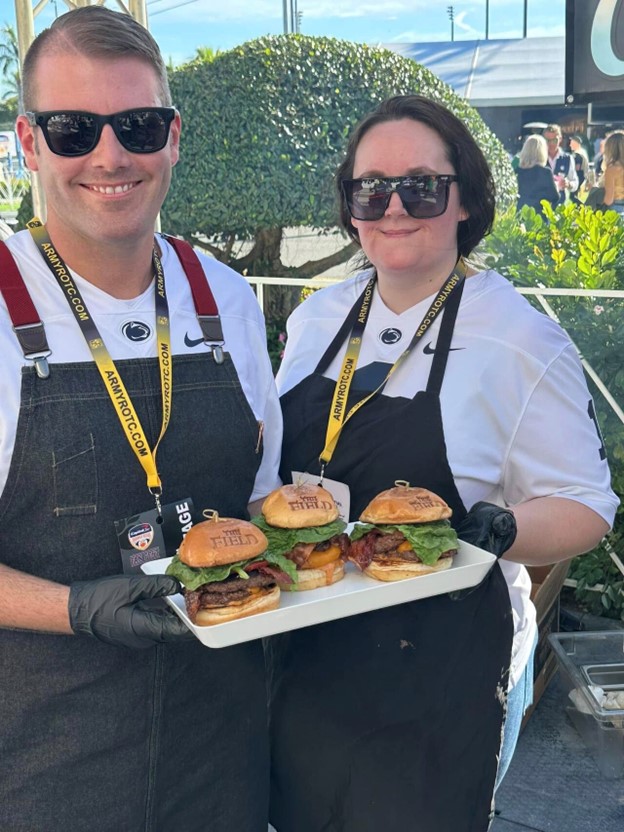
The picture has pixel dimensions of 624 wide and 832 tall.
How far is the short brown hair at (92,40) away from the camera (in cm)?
188

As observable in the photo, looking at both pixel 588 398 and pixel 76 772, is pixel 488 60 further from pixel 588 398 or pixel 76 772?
pixel 76 772

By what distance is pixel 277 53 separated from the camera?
6.07 m

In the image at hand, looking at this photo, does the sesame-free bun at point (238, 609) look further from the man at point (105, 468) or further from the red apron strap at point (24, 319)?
the red apron strap at point (24, 319)

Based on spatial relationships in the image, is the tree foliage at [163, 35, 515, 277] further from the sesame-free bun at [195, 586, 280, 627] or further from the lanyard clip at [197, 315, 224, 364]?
the sesame-free bun at [195, 586, 280, 627]

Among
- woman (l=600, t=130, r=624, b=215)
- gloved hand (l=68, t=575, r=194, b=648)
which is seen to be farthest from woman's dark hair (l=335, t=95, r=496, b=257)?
woman (l=600, t=130, r=624, b=215)

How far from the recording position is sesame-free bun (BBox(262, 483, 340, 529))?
2111 mm

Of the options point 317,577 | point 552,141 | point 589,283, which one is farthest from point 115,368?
point 552,141

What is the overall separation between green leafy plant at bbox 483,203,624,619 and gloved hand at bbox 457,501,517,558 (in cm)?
271

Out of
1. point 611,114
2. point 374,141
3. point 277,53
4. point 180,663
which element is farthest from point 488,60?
point 180,663

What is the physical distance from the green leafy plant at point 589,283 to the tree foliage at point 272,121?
161cm

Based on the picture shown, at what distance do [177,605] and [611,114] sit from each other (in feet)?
14.4

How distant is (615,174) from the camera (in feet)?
17.5

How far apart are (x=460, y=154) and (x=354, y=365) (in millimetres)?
690

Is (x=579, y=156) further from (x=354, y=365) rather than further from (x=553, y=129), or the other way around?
(x=354, y=365)
